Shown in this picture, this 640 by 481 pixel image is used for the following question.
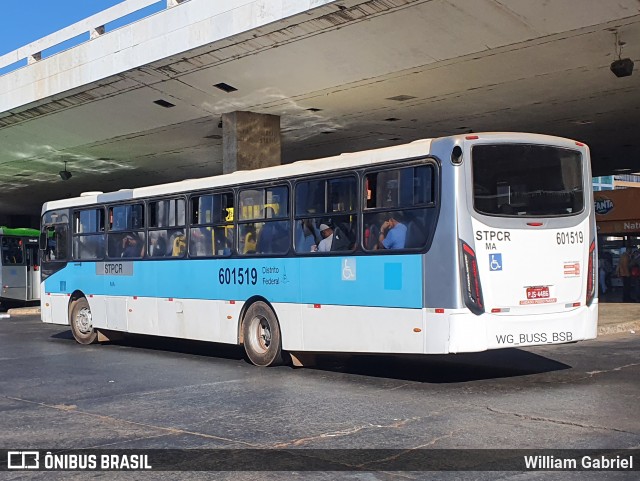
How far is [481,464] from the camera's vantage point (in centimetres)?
646

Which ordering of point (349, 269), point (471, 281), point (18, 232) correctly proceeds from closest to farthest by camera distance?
point (471, 281) → point (349, 269) → point (18, 232)

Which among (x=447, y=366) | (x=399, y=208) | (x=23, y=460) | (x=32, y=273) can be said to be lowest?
(x=23, y=460)

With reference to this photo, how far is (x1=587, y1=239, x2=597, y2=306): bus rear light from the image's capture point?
10.9 meters

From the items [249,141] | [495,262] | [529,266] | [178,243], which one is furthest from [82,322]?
[529,266]

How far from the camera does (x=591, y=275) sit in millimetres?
11031

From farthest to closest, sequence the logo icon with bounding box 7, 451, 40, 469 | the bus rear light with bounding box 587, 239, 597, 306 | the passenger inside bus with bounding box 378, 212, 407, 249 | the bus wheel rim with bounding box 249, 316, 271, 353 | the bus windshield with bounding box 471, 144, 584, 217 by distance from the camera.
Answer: the bus wheel rim with bounding box 249, 316, 271, 353 < the bus rear light with bounding box 587, 239, 597, 306 < the passenger inside bus with bounding box 378, 212, 407, 249 < the bus windshield with bounding box 471, 144, 584, 217 < the logo icon with bounding box 7, 451, 40, 469

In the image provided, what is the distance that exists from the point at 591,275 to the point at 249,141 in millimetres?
12094

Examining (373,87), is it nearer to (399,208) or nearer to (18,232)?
(399,208)

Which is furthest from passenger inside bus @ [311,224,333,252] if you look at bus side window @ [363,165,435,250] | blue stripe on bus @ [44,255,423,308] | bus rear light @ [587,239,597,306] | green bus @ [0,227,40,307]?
green bus @ [0,227,40,307]

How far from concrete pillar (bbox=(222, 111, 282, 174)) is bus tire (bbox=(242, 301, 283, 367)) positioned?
8287 millimetres

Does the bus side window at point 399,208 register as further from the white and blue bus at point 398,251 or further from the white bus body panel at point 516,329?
the white bus body panel at point 516,329

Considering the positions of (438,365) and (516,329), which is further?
(438,365)

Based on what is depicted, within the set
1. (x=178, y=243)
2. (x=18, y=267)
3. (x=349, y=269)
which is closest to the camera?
(x=349, y=269)

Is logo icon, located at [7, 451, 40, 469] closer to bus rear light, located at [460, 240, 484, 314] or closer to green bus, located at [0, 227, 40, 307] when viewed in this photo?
bus rear light, located at [460, 240, 484, 314]
